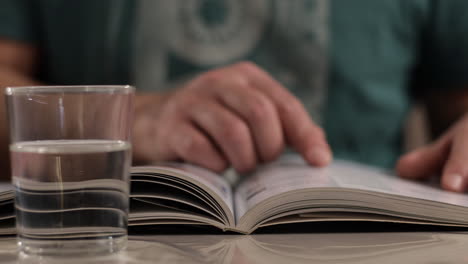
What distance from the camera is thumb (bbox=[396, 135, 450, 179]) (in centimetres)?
73

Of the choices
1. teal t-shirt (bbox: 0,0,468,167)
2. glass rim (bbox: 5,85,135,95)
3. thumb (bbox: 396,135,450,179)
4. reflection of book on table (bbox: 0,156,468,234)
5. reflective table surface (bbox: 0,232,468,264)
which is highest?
teal t-shirt (bbox: 0,0,468,167)

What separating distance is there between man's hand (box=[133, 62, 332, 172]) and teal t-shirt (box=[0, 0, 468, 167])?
341 millimetres

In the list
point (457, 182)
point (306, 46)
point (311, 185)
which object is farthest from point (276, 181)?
point (306, 46)

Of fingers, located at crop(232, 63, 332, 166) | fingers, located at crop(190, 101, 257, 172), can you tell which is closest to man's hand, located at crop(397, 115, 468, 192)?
fingers, located at crop(232, 63, 332, 166)

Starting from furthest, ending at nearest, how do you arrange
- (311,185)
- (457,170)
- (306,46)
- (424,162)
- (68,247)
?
(306,46) < (424,162) < (457,170) < (311,185) < (68,247)

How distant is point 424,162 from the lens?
2.39ft

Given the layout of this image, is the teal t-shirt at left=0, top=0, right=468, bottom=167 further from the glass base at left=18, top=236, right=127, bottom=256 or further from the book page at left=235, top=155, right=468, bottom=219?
the glass base at left=18, top=236, right=127, bottom=256

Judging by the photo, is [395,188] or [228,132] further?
[228,132]

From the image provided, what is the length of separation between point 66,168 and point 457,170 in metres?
0.47

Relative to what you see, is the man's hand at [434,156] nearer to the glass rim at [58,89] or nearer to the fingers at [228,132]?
the fingers at [228,132]

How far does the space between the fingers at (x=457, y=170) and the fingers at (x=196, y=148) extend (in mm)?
290

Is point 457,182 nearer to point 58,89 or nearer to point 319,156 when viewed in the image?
point 319,156

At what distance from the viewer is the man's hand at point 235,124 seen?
2.27 feet

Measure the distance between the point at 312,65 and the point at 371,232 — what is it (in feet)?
2.03
